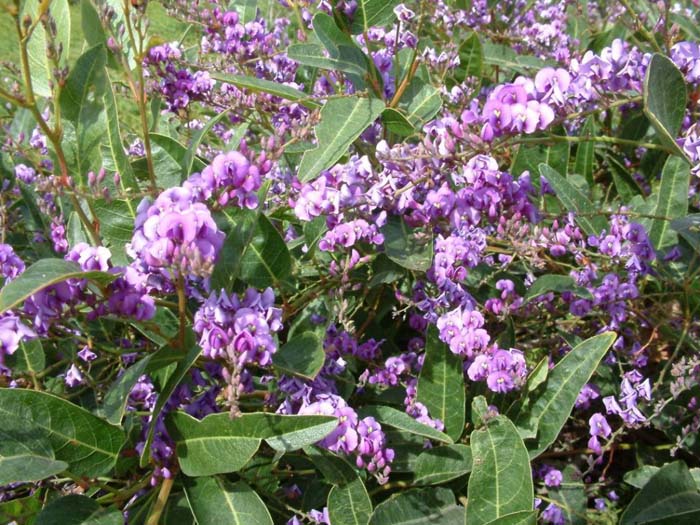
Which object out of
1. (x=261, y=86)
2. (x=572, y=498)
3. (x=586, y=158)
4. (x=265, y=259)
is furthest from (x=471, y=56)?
(x=572, y=498)

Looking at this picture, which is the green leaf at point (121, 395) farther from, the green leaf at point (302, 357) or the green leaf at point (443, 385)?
the green leaf at point (443, 385)

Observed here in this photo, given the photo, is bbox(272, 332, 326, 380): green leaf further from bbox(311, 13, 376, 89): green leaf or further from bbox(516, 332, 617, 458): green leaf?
bbox(311, 13, 376, 89): green leaf

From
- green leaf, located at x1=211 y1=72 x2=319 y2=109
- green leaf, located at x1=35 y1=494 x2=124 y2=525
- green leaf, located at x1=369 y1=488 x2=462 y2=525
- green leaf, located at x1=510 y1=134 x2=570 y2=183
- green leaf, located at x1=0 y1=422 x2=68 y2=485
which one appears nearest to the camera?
green leaf, located at x1=0 y1=422 x2=68 y2=485

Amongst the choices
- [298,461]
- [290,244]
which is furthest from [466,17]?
[298,461]

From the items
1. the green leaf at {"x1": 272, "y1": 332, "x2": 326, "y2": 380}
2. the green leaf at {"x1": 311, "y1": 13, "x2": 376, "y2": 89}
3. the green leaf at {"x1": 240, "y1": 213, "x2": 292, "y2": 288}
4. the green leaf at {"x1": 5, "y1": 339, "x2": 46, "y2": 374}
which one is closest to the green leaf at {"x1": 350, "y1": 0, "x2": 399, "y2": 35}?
the green leaf at {"x1": 311, "y1": 13, "x2": 376, "y2": 89}

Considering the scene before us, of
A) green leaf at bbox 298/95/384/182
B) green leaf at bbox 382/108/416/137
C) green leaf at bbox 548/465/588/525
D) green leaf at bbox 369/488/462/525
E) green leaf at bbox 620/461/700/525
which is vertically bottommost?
green leaf at bbox 548/465/588/525

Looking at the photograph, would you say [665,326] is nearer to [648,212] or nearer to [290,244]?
[648,212]
